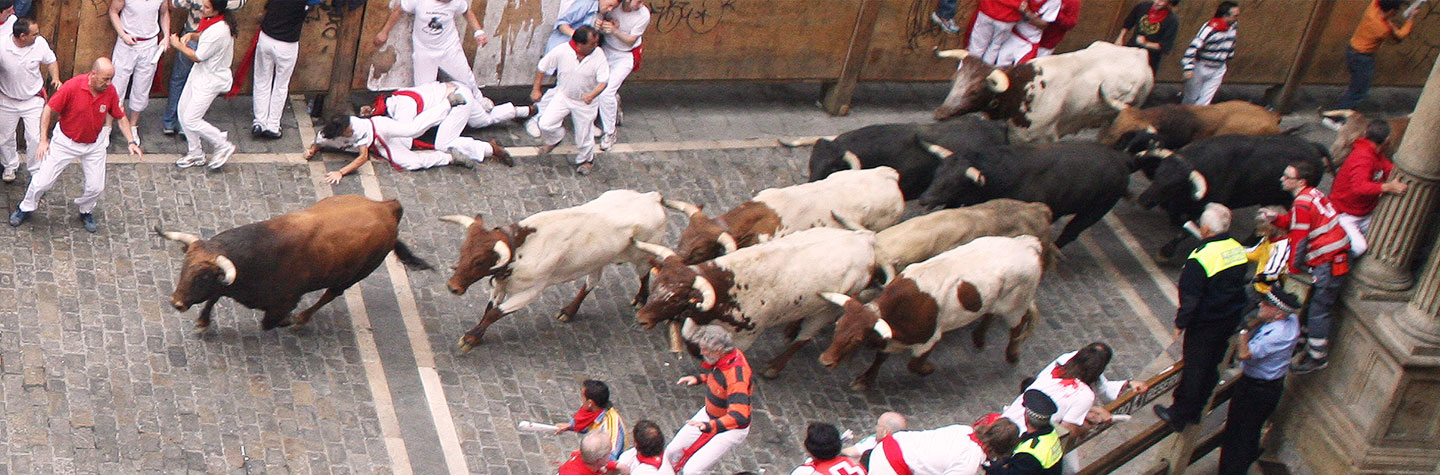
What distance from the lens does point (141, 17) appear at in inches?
560

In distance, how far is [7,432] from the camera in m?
10.9

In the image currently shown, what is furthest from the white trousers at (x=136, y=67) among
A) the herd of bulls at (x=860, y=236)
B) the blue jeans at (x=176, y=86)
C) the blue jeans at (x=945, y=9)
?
the blue jeans at (x=945, y=9)

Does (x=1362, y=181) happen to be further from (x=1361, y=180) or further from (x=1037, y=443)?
(x=1037, y=443)

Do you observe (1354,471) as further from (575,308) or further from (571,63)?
(571,63)

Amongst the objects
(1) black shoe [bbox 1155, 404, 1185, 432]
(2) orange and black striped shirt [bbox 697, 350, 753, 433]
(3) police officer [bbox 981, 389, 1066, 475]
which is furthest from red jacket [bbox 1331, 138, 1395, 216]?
(2) orange and black striped shirt [bbox 697, 350, 753, 433]

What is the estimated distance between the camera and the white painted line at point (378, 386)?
38.0 feet

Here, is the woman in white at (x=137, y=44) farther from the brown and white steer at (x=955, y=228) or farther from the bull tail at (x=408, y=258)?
the brown and white steer at (x=955, y=228)

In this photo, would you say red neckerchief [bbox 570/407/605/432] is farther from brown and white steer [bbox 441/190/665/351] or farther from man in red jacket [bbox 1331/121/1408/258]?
man in red jacket [bbox 1331/121/1408/258]

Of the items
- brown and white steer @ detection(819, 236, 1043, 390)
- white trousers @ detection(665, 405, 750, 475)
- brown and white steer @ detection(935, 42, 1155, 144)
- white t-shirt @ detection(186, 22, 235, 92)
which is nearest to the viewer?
white trousers @ detection(665, 405, 750, 475)

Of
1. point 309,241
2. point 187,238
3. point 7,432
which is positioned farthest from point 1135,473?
point 7,432

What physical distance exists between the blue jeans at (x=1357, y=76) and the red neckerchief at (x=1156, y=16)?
8.28 ft

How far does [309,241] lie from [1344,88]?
1387 centimetres

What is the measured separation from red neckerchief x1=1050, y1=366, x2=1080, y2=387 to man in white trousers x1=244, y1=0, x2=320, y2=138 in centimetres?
792

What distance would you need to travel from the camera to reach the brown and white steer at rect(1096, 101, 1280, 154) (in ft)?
53.9
